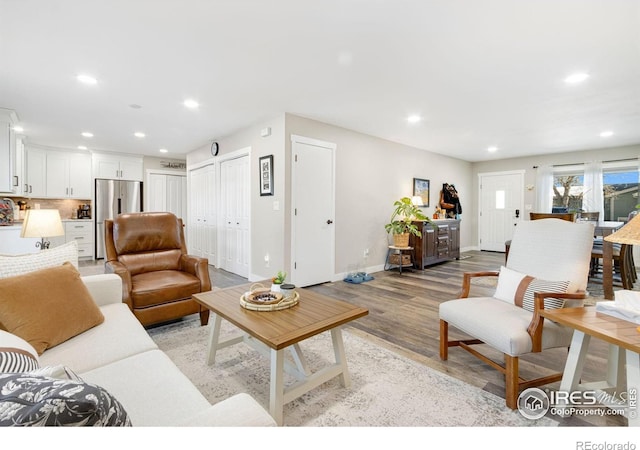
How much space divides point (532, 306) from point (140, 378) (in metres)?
2.17

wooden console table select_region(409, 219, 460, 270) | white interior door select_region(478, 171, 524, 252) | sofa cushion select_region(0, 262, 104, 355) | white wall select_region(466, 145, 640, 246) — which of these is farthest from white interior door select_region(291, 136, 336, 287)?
white interior door select_region(478, 171, 524, 252)

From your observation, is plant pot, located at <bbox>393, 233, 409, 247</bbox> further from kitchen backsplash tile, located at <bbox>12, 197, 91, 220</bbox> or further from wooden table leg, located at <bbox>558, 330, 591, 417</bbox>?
kitchen backsplash tile, located at <bbox>12, 197, 91, 220</bbox>

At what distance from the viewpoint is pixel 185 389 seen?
1.07 metres

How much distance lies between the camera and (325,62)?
2.50 metres

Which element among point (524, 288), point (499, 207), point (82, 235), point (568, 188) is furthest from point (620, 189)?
point (82, 235)

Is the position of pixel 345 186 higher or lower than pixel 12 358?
higher

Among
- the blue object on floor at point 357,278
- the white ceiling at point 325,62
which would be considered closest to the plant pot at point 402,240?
the blue object on floor at point 357,278

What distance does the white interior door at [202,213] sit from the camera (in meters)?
5.49

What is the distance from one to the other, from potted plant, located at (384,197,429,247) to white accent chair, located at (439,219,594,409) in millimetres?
2694

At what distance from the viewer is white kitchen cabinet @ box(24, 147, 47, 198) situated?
5473mm

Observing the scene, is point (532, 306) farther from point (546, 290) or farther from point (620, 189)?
point (620, 189)

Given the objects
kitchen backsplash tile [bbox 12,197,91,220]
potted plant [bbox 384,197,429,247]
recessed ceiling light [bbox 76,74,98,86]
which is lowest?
potted plant [bbox 384,197,429,247]

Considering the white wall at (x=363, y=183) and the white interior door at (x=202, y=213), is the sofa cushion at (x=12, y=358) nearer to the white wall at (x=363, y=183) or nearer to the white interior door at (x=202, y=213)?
the white wall at (x=363, y=183)

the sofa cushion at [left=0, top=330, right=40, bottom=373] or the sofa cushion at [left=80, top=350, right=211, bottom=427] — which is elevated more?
the sofa cushion at [left=0, top=330, right=40, bottom=373]
